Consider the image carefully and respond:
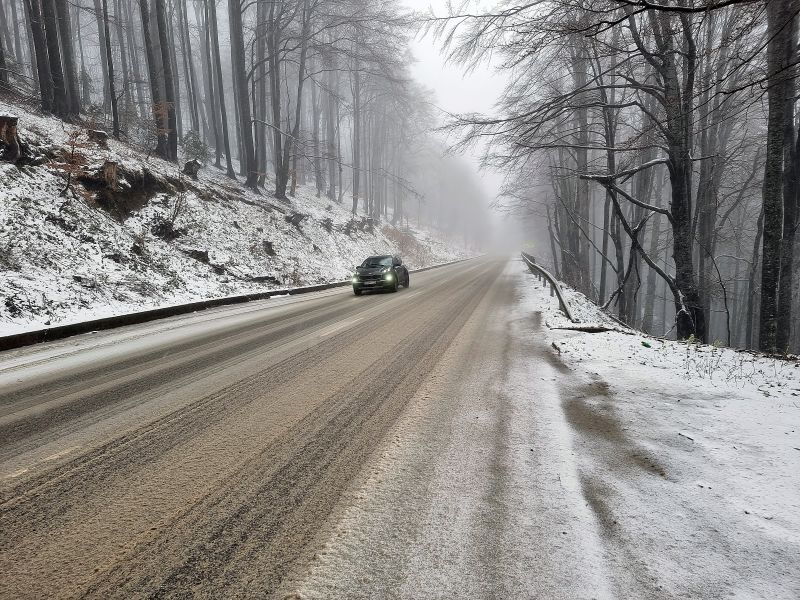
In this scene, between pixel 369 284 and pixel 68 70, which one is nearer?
pixel 369 284

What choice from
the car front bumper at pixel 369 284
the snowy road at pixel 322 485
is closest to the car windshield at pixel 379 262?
the car front bumper at pixel 369 284

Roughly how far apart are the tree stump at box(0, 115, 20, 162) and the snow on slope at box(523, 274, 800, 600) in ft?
47.6

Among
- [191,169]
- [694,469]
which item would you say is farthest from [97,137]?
[694,469]

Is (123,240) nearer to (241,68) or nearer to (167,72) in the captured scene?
(167,72)

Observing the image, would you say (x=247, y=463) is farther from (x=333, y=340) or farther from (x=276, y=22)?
(x=276, y=22)

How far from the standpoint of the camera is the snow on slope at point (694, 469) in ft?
5.72

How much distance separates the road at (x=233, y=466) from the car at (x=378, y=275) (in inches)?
319

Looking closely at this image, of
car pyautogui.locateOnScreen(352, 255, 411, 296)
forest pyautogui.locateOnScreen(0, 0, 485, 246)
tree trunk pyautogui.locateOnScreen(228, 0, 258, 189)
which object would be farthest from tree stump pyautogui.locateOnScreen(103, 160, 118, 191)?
tree trunk pyautogui.locateOnScreen(228, 0, 258, 189)

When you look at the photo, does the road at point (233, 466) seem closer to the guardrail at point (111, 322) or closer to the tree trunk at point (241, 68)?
the guardrail at point (111, 322)

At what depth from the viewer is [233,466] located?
259 cm

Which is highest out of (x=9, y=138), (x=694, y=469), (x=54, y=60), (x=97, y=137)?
(x=54, y=60)

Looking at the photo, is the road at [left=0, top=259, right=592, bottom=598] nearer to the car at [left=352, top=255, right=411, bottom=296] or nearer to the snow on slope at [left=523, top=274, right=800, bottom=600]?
the snow on slope at [left=523, top=274, right=800, bottom=600]

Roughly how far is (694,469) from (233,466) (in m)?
2.98

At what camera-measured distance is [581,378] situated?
449 centimetres
